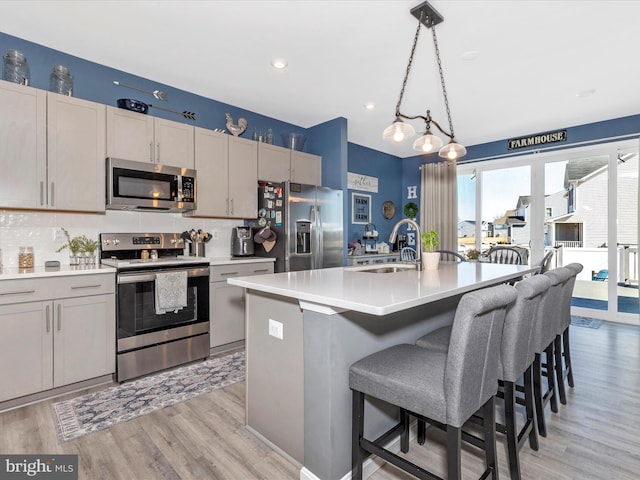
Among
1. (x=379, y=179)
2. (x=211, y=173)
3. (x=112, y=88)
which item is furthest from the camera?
(x=379, y=179)

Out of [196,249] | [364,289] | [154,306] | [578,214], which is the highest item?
[578,214]

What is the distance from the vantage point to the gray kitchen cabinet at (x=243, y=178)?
12.5 ft

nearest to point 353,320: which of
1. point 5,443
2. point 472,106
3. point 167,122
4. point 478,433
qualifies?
point 478,433

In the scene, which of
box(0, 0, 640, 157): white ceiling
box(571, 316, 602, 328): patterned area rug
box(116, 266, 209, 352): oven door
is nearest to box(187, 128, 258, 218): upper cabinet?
box(0, 0, 640, 157): white ceiling

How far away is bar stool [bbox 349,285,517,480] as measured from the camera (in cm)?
120

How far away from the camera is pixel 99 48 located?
289cm

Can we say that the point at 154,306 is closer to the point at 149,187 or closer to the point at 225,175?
the point at 149,187

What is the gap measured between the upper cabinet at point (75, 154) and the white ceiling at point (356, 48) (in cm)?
57

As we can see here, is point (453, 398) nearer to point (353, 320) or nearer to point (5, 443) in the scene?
point (353, 320)

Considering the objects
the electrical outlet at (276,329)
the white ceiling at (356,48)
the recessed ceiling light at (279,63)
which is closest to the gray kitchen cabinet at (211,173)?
the white ceiling at (356,48)

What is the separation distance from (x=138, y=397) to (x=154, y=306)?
2.33ft

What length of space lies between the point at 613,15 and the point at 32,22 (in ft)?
13.9

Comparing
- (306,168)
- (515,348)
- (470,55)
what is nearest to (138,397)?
(515,348)

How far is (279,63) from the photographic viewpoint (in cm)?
312
